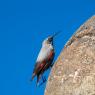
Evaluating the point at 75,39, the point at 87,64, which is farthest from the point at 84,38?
the point at 87,64

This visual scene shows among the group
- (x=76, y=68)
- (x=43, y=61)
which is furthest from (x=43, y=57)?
(x=76, y=68)

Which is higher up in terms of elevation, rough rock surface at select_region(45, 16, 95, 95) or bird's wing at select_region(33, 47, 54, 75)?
bird's wing at select_region(33, 47, 54, 75)

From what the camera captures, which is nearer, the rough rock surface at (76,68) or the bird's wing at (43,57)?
the rough rock surface at (76,68)

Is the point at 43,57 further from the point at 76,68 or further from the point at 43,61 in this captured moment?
the point at 76,68

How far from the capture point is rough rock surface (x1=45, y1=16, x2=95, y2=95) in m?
8.98

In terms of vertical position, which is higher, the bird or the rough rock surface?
the bird

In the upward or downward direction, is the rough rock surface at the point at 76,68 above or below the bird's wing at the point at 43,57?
below

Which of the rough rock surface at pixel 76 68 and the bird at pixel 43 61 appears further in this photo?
the bird at pixel 43 61

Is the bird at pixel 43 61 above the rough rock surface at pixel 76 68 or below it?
above

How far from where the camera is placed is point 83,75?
9070 millimetres

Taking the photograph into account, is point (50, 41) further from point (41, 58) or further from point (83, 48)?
point (83, 48)

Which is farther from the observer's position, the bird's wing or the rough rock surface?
the bird's wing

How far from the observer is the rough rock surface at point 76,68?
29.5 feet

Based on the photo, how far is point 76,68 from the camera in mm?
9234
